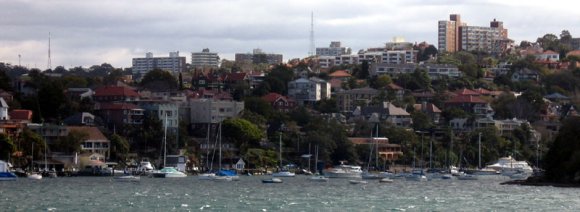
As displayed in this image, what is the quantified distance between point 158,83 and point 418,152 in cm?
4114

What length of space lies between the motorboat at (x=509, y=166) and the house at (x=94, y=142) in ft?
119

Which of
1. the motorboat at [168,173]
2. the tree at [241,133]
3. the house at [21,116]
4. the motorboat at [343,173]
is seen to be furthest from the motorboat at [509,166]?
the house at [21,116]

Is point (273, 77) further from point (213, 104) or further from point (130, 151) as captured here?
point (130, 151)

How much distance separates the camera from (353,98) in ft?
606

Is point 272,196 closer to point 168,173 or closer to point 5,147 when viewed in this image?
point 168,173

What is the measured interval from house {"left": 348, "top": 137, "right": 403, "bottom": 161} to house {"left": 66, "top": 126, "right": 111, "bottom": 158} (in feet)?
88.9

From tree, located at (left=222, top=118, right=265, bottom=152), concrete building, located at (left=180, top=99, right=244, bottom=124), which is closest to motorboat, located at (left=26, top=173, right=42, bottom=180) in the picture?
tree, located at (left=222, top=118, right=265, bottom=152)

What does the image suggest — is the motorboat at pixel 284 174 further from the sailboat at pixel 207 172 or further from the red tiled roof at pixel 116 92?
the red tiled roof at pixel 116 92

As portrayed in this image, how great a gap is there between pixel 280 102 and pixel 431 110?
1935 centimetres

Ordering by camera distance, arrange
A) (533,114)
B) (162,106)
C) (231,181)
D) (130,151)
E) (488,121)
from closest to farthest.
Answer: (231,181) → (130,151) → (162,106) → (488,121) → (533,114)

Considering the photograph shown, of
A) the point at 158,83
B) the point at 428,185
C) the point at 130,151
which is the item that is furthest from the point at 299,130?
the point at 428,185

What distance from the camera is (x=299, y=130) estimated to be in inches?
5984

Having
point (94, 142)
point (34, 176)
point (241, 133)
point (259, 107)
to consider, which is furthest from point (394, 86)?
point (34, 176)

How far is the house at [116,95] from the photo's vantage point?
513ft
